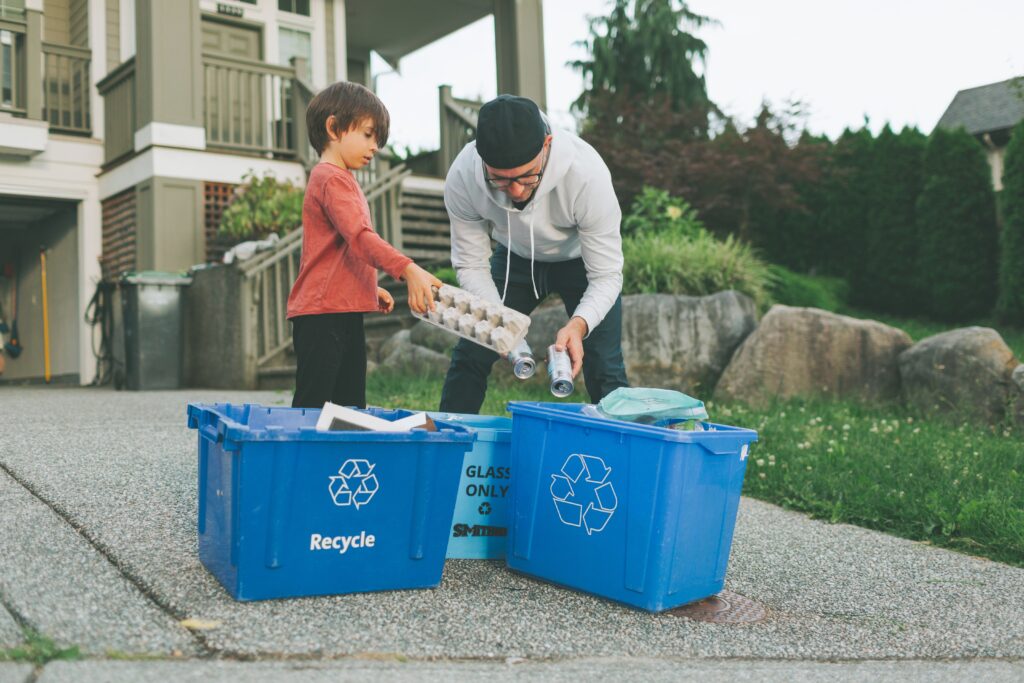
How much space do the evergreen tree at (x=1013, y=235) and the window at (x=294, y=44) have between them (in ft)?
28.8

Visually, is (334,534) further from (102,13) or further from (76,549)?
(102,13)

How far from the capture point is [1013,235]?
10391mm

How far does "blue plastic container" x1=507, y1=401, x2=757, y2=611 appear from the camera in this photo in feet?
7.66

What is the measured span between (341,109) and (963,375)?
181 inches

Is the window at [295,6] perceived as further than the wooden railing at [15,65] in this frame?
Yes

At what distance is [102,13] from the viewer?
11.1 metres

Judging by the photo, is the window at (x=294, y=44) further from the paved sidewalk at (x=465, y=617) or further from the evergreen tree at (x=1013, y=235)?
the paved sidewalk at (x=465, y=617)

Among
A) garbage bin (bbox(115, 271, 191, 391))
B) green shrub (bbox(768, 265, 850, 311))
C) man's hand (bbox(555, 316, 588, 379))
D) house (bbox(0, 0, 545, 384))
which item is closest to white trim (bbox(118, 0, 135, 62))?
house (bbox(0, 0, 545, 384))

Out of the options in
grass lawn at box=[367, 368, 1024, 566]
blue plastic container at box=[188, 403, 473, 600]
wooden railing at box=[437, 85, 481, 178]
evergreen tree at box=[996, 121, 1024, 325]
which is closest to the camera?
blue plastic container at box=[188, 403, 473, 600]

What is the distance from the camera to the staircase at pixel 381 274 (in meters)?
8.36

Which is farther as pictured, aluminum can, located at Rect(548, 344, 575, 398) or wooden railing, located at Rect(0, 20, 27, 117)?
wooden railing, located at Rect(0, 20, 27, 117)

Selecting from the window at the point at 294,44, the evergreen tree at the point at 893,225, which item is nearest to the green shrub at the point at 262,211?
the window at the point at 294,44

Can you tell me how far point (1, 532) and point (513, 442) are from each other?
4.89 ft

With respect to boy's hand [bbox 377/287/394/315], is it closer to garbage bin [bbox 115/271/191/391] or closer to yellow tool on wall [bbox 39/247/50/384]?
garbage bin [bbox 115/271/191/391]
